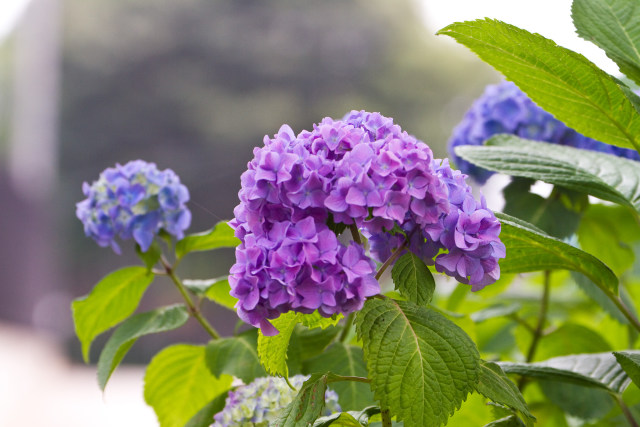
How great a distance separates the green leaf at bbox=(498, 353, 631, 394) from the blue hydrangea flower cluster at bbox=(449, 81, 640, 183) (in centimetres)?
38

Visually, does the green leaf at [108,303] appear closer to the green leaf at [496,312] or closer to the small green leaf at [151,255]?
the small green leaf at [151,255]

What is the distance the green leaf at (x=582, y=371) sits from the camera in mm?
710

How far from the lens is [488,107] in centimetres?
111

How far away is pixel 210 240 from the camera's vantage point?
2.94 ft

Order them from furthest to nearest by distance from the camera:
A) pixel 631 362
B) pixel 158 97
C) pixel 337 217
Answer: pixel 158 97 < pixel 631 362 < pixel 337 217

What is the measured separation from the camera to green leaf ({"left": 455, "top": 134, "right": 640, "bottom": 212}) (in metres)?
0.75

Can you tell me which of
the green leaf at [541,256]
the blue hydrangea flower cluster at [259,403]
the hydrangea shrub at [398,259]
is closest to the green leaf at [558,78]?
the hydrangea shrub at [398,259]

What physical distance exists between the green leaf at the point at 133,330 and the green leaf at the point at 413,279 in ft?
1.25

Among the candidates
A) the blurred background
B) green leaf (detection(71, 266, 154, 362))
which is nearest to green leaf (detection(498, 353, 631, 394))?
green leaf (detection(71, 266, 154, 362))

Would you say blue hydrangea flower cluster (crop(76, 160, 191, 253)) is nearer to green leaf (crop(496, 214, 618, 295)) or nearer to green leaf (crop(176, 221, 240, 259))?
green leaf (crop(176, 221, 240, 259))

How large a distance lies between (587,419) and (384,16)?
10111mm

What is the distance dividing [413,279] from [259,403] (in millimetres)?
237

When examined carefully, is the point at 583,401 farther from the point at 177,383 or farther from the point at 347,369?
the point at 177,383

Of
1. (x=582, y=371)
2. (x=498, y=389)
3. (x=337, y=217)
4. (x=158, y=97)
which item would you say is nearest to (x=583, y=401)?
(x=582, y=371)
